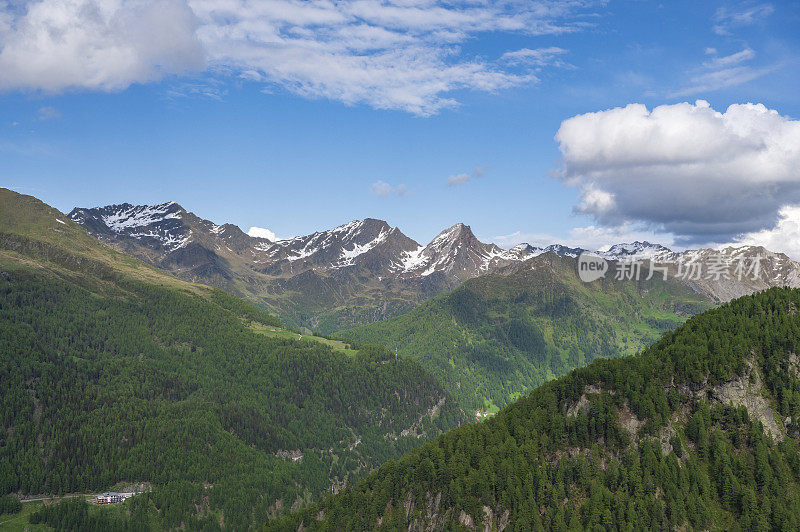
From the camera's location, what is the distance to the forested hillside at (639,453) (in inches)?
5098

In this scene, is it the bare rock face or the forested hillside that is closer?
the forested hillside

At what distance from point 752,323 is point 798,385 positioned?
22.6 metres

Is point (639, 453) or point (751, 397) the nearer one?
point (639, 453)

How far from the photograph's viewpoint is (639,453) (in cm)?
14000

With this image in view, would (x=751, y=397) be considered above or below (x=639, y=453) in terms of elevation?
above

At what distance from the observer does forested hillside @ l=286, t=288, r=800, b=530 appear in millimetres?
129500

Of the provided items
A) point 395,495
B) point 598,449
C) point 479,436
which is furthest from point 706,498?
point 395,495

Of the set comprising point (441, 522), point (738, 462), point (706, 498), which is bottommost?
point (441, 522)

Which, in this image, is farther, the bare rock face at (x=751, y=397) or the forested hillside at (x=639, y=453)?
the bare rock face at (x=751, y=397)

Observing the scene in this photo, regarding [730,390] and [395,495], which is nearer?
[730,390]

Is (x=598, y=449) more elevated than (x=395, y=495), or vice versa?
(x=598, y=449)

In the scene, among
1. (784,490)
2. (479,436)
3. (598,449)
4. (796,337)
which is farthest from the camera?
(479,436)

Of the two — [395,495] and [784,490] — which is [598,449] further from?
[395,495]

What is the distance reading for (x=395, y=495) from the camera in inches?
6240
